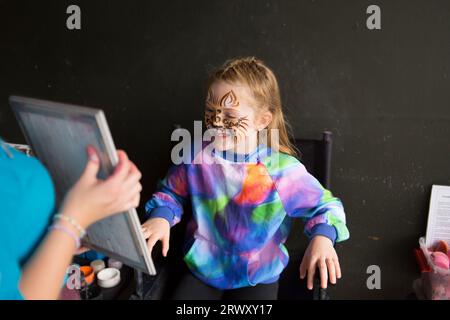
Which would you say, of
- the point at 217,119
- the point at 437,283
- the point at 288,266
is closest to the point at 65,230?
the point at 217,119

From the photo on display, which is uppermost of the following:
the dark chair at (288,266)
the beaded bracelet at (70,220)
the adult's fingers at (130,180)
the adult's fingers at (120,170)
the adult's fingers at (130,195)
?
the adult's fingers at (120,170)

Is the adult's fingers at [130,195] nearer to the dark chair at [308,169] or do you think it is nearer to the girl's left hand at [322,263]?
the girl's left hand at [322,263]

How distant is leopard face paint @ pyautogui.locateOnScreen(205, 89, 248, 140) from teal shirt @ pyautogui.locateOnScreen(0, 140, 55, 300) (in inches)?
21.1

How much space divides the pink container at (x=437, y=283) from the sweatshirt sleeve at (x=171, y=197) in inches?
36.0

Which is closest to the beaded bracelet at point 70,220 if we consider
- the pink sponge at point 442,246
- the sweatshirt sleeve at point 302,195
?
the sweatshirt sleeve at point 302,195

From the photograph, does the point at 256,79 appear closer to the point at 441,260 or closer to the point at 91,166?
the point at 91,166

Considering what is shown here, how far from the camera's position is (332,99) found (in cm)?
138

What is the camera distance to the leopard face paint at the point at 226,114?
109cm

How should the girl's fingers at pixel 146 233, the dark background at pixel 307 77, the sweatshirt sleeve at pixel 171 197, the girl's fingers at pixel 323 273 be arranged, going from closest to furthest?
the girl's fingers at pixel 323 273 < the girl's fingers at pixel 146 233 < the sweatshirt sleeve at pixel 171 197 < the dark background at pixel 307 77

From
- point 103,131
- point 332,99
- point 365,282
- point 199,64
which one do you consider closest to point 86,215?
point 103,131

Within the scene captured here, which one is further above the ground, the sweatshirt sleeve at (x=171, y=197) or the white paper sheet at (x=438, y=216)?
the sweatshirt sleeve at (x=171, y=197)

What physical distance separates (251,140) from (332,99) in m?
0.41

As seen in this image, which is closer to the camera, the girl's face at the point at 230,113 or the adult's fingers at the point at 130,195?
the adult's fingers at the point at 130,195

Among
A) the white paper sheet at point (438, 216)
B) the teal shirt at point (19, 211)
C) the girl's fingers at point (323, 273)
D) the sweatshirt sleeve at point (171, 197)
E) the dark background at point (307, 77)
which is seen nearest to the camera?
the teal shirt at point (19, 211)
